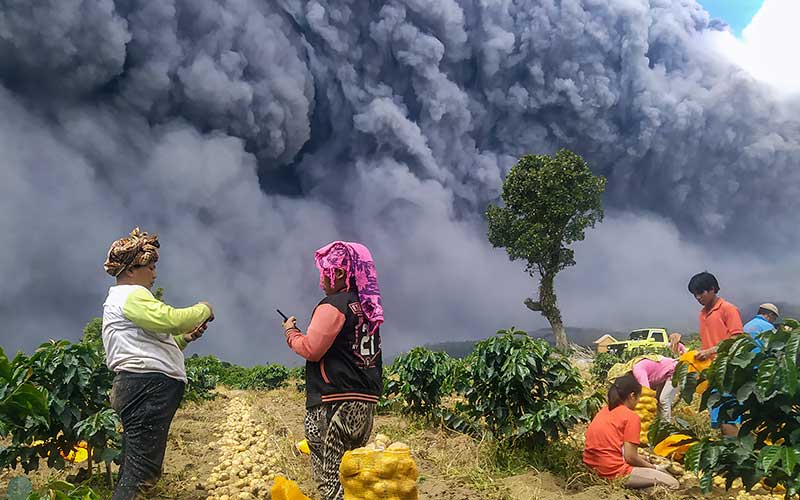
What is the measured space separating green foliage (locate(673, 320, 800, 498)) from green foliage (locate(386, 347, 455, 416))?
4346 mm

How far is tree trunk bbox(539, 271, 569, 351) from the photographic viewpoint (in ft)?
68.7

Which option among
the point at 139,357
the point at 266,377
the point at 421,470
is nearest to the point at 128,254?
the point at 139,357

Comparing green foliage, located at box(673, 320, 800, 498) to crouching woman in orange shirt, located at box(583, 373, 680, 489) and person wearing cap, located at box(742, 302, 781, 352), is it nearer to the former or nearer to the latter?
crouching woman in orange shirt, located at box(583, 373, 680, 489)

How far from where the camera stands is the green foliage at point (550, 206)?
71.1 ft

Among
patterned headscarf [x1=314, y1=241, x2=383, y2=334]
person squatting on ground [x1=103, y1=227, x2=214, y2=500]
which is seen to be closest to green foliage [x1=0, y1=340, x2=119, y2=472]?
person squatting on ground [x1=103, y1=227, x2=214, y2=500]

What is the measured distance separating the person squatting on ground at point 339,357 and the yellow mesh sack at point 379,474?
487 mm

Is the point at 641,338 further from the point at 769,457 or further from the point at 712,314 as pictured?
the point at 769,457

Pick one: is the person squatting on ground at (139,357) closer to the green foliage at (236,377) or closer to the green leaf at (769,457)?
the green leaf at (769,457)

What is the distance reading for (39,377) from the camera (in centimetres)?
388

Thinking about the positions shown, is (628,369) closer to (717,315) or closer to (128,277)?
(717,315)

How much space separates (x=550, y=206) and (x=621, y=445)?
18.3 meters

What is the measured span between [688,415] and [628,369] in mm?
894

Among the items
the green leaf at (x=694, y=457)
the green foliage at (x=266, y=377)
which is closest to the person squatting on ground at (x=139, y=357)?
the green leaf at (x=694, y=457)

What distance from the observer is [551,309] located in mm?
21172
